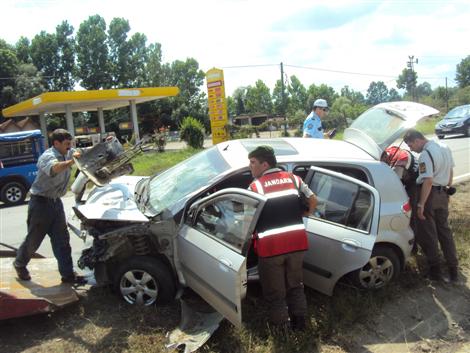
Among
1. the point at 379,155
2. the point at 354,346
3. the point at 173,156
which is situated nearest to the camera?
the point at 354,346

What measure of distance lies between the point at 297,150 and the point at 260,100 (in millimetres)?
83288

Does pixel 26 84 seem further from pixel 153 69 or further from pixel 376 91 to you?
pixel 376 91

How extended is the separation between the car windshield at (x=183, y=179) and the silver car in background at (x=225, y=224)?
0.05 ft

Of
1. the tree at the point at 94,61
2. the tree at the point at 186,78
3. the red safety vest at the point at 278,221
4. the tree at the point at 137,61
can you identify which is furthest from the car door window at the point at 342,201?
the tree at the point at 137,61

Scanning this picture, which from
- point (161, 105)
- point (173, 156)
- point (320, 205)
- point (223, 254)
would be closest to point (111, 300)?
point (223, 254)

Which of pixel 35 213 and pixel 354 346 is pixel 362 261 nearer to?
pixel 354 346

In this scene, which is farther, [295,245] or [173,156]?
[173,156]

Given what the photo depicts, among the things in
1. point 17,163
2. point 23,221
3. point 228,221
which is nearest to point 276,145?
point 228,221

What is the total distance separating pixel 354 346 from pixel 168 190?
7.35ft

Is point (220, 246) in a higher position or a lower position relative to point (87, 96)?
lower

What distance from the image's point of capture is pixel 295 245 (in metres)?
3.46

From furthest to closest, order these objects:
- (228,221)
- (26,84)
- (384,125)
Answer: (26,84) → (384,125) → (228,221)

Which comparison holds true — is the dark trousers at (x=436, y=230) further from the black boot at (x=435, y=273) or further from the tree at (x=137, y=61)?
the tree at (x=137, y=61)

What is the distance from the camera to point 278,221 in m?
3.43
